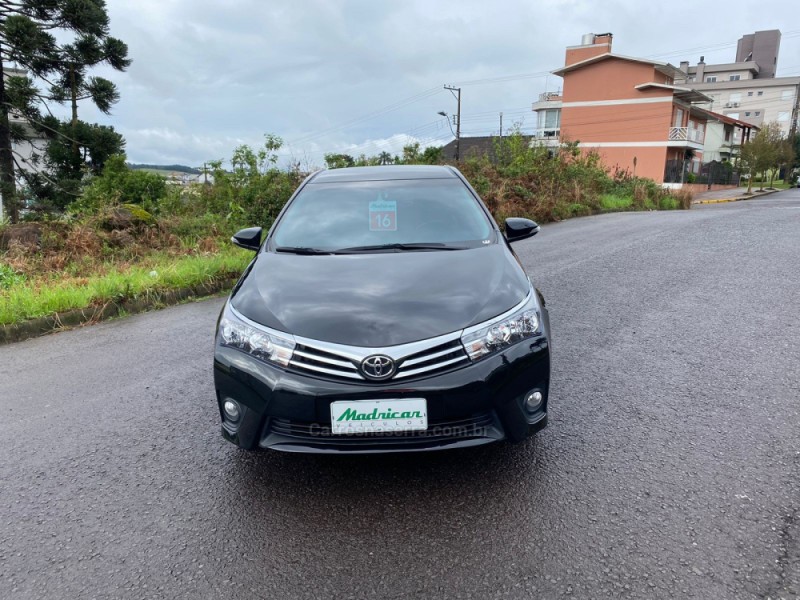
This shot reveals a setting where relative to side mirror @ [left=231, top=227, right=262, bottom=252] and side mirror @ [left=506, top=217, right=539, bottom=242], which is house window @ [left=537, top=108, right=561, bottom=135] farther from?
side mirror @ [left=231, top=227, right=262, bottom=252]

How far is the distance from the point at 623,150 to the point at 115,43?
118 feet

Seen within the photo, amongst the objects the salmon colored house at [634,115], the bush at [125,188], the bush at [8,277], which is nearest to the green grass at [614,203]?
the bush at [125,188]

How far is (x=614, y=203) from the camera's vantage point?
17.9 meters

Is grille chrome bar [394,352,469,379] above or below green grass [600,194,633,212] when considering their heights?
below

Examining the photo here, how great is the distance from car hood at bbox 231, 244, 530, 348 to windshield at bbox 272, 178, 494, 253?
206mm

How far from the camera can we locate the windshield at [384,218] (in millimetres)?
3405

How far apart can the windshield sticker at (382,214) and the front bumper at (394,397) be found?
1440 millimetres

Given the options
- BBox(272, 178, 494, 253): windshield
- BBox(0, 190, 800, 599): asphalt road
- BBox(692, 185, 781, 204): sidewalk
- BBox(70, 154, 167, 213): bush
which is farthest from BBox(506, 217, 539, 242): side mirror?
BBox(692, 185, 781, 204): sidewalk

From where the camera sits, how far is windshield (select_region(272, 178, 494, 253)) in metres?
3.40

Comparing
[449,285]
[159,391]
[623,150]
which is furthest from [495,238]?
[623,150]

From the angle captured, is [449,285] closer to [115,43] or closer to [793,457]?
[793,457]

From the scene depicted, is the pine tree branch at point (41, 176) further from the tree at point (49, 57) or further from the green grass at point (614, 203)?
the green grass at point (614, 203)

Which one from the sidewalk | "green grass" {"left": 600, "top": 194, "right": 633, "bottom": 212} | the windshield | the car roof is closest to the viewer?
the windshield

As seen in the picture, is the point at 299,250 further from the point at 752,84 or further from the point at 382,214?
the point at 752,84
